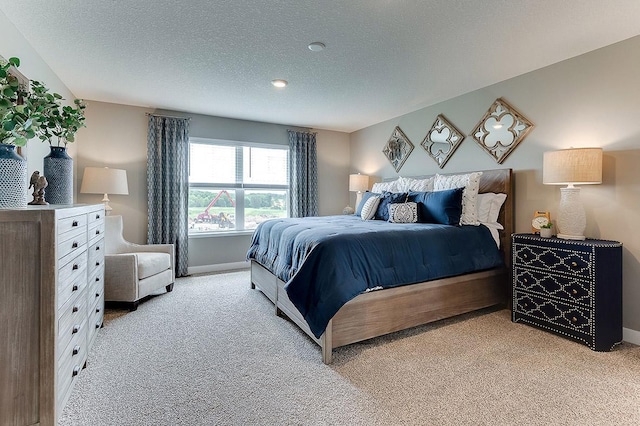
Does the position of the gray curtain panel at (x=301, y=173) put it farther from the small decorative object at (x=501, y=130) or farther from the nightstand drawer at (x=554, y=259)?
the nightstand drawer at (x=554, y=259)

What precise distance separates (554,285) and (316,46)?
9.20ft

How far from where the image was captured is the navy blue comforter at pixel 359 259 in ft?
7.06

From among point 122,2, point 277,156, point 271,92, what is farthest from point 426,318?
point 277,156

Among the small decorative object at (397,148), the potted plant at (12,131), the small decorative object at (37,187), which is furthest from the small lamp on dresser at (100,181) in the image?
the small decorative object at (397,148)

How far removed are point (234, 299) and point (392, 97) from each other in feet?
10.2

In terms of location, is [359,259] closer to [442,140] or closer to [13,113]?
[13,113]

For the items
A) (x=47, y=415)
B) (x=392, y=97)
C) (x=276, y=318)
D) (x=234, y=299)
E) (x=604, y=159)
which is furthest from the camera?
Result: (x=392, y=97)

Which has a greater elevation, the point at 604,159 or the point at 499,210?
the point at 604,159

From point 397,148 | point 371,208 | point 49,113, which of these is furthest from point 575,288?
point 49,113

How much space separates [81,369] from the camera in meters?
1.98

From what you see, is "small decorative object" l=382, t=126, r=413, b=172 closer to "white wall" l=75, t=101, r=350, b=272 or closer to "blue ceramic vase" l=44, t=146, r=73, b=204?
"white wall" l=75, t=101, r=350, b=272

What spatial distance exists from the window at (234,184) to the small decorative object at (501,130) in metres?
3.05

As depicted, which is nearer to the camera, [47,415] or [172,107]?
[47,415]

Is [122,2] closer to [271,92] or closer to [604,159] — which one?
[271,92]
